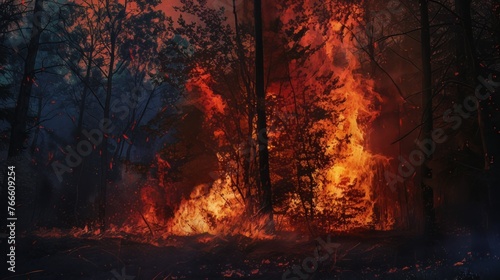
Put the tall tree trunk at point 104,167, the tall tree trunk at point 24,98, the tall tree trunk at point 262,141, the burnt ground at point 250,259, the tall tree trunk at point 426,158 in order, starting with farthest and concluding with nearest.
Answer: the tall tree trunk at point 104,167 < the tall tree trunk at point 262,141 < the tall tree trunk at point 24,98 < the tall tree trunk at point 426,158 < the burnt ground at point 250,259

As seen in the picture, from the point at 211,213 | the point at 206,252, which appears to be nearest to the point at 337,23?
the point at 211,213

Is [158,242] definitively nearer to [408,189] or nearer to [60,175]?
[408,189]

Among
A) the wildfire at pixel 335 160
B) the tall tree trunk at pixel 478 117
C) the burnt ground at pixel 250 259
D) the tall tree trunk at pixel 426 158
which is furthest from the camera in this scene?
the wildfire at pixel 335 160

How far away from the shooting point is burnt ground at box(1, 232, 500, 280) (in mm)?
9023

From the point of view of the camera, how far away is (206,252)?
1091cm

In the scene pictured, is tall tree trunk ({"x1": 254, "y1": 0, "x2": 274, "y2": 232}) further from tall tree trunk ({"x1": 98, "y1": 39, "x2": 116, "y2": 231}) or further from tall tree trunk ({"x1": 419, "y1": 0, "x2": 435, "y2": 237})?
tall tree trunk ({"x1": 98, "y1": 39, "x2": 116, "y2": 231})

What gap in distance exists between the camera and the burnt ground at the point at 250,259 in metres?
9.02

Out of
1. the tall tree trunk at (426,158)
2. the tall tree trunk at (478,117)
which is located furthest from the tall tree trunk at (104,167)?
the tall tree trunk at (478,117)

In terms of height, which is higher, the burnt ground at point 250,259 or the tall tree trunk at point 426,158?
the tall tree trunk at point 426,158

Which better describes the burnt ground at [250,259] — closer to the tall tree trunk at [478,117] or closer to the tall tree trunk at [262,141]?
the tall tree trunk at [478,117]

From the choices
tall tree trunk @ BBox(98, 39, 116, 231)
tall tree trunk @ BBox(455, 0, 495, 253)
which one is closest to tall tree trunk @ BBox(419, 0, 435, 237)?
tall tree trunk @ BBox(455, 0, 495, 253)

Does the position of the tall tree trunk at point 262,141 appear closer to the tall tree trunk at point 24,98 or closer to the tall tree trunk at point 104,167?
the tall tree trunk at point 24,98

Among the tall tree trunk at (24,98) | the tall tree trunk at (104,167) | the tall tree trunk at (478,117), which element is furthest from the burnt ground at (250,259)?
the tall tree trunk at (104,167)

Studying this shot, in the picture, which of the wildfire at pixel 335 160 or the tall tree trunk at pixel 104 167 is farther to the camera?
the tall tree trunk at pixel 104 167
